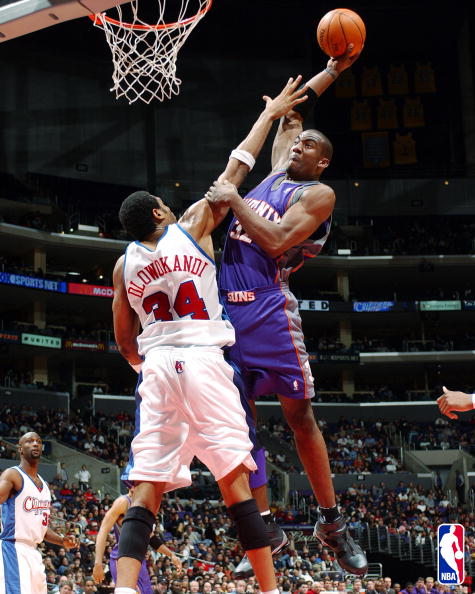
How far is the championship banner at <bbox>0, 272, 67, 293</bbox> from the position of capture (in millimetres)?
31328

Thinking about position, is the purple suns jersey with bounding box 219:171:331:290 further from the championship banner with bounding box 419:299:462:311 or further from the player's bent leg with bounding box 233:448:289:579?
the championship banner with bounding box 419:299:462:311

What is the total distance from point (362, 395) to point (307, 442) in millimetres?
32882

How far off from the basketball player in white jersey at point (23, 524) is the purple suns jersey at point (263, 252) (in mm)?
3449

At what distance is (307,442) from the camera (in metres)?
5.24

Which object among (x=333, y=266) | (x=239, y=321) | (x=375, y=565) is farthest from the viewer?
(x=333, y=266)

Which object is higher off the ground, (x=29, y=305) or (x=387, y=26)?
(x=387, y=26)

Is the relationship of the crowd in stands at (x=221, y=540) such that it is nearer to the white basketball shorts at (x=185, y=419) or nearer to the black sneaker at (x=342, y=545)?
the black sneaker at (x=342, y=545)

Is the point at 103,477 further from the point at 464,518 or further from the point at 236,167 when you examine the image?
the point at 236,167

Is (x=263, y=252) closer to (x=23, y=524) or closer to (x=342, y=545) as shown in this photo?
(x=342, y=545)

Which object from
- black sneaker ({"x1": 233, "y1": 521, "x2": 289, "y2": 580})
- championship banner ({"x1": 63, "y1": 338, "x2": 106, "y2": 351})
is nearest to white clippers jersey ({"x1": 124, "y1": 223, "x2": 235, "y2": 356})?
black sneaker ({"x1": 233, "y1": 521, "x2": 289, "y2": 580})

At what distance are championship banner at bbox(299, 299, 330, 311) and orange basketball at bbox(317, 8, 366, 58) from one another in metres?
30.2

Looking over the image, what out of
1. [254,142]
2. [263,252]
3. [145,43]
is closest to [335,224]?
[145,43]

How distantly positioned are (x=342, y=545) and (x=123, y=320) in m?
1.95

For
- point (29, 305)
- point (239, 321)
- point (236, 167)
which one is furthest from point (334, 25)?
point (29, 305)
